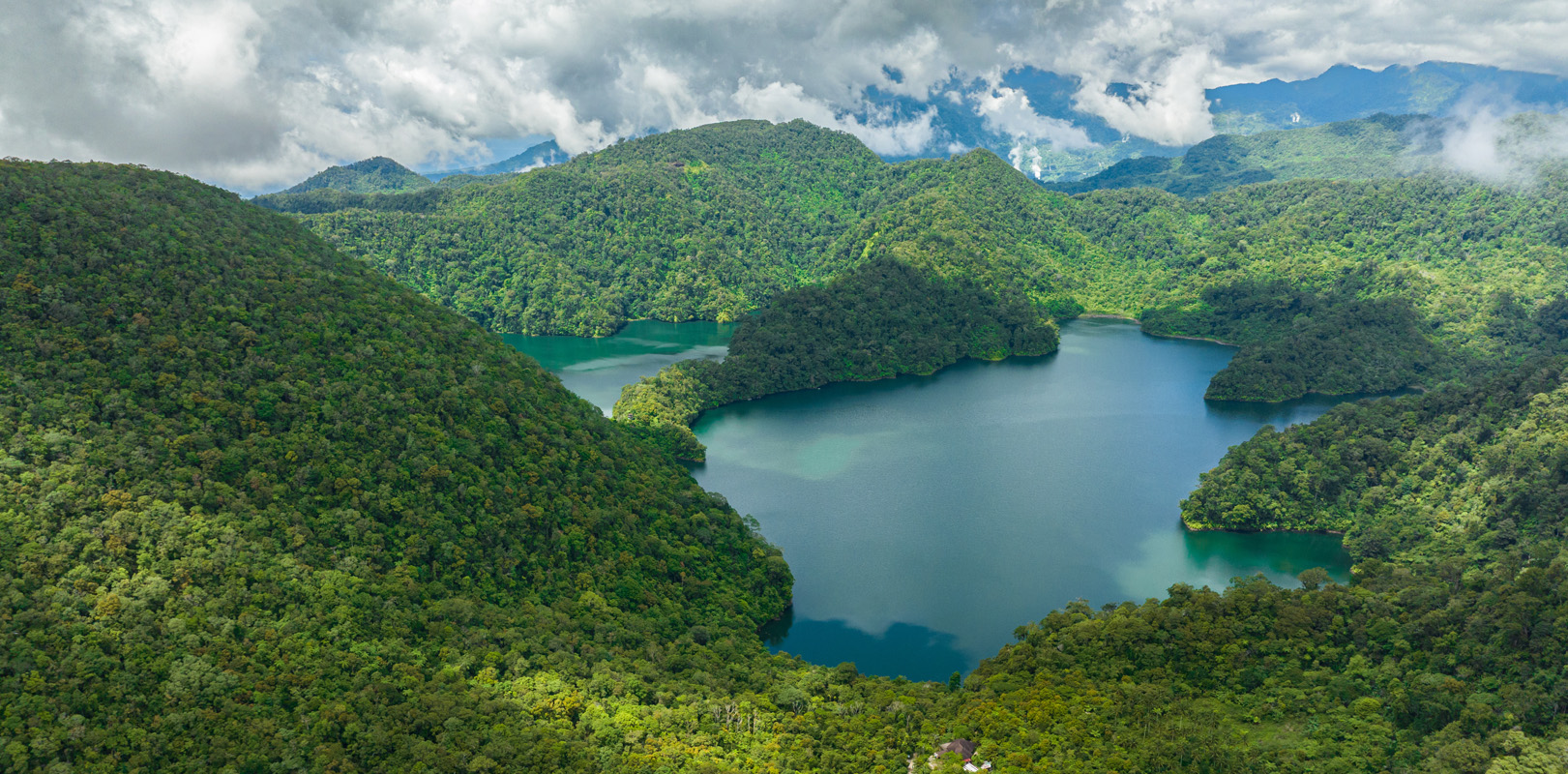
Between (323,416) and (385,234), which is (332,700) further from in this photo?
(385,234)

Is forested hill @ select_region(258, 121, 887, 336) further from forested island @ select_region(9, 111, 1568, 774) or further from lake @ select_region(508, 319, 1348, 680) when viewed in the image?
forested island @ select_region(9, 111, 1568, 774)

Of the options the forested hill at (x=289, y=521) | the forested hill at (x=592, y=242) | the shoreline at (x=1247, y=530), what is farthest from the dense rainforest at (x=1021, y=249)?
the forested hill at (x=289, y=521)

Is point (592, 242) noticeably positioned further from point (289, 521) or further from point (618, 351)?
point (289, 521)

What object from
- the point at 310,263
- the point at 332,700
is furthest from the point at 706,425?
the point at 332,700

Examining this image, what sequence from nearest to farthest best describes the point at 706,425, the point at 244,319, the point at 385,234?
the point at 244,319 < the point at 706,425 < the point at 385,234

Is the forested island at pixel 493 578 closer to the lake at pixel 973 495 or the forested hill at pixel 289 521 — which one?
the forested hill at pixel 289 521

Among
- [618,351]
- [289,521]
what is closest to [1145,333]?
[618,351]
